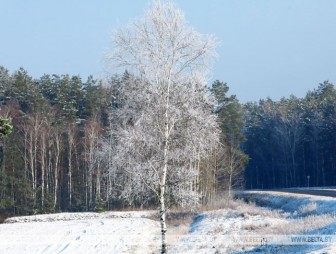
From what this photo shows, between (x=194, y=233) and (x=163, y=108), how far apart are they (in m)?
10.3

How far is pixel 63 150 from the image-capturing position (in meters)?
54.1

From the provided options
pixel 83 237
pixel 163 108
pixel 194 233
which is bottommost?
pixel 83 237

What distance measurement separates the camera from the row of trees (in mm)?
70875

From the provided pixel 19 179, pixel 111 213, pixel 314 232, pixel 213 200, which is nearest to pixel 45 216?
pixel 111 213

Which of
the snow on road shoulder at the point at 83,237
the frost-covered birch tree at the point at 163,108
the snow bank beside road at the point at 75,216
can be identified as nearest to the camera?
the frost-covered birch tree at the point at 163,108

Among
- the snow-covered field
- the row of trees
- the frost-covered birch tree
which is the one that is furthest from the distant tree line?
the frost-covered birch tree

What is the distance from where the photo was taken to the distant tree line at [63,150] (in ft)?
155

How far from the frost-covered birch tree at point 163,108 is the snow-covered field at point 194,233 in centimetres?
368

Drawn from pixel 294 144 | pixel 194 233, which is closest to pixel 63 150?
pixel 194 233

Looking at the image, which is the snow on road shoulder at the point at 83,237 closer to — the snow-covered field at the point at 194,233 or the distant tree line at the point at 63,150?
the snow-covered field at the point at 194,233

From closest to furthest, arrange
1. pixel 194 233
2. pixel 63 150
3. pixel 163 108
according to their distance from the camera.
→ pixel 163 108, pixel 194 233, pixel 63 150

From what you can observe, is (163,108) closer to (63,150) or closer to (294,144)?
(63,150)

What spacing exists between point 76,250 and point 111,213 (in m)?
16.5

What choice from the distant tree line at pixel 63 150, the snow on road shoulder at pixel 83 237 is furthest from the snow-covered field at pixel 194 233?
the distant tree line at pixel 63 150
